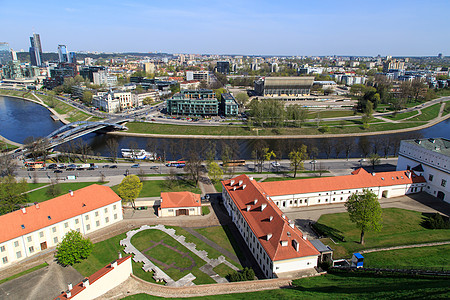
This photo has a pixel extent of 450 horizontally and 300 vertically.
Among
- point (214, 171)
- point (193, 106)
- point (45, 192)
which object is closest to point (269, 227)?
point (214, 171)

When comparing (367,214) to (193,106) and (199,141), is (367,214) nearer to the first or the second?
(199,141)

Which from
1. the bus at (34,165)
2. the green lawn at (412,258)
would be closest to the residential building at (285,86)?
the bus at (34,165)

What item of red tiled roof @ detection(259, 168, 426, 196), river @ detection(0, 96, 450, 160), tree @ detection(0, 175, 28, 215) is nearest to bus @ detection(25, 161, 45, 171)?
river @ detection(0, 96, 450, 160)

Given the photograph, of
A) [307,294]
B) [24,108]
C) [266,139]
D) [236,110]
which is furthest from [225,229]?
[24,108]

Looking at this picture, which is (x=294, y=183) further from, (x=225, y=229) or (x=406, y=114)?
(x=406, y=114)

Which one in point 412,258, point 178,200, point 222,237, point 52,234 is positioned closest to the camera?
point 412,258

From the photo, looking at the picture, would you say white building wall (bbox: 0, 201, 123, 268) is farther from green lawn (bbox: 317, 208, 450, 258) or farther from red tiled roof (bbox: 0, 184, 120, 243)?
green lawn (bbox: 317, 208, 450, 258)
